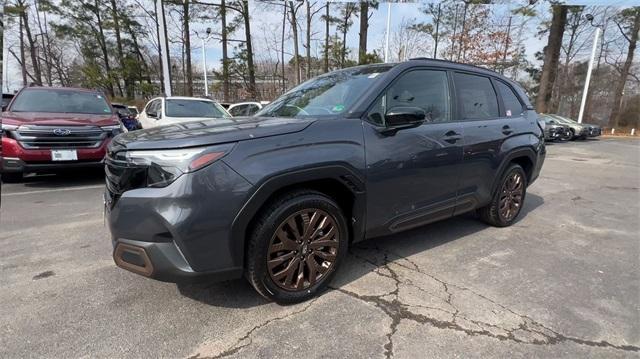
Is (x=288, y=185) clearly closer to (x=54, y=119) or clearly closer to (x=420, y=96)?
(x=420, y=96)

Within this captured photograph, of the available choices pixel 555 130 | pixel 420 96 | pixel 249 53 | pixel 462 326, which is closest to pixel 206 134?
pixel 420 96

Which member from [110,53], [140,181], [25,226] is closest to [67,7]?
[110,53]

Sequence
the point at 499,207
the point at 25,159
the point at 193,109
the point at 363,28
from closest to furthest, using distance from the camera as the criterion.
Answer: the point at 499,207 → the point at 25,159 → the point at 193,109 → the point at 363,28

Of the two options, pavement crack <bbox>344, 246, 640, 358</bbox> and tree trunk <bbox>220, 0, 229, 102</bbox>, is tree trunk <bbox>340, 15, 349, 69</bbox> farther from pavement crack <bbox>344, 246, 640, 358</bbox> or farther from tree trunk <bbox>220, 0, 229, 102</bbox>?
pavement crack <bbox>344, 246, 640, 358</bbox>

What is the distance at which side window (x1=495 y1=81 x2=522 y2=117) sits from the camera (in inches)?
168

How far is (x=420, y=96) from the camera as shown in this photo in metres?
3.32

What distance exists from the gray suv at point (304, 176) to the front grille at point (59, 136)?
3.93m

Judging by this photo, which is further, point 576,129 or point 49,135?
point 576,129

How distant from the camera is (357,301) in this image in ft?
8.91

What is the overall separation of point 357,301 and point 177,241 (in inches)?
53.3

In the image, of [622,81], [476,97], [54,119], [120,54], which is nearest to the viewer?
[476,97]

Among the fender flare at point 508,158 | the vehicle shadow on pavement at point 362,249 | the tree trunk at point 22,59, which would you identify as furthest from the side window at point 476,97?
the tree trunk at point 22,59

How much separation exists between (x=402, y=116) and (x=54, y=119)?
5.73 metres

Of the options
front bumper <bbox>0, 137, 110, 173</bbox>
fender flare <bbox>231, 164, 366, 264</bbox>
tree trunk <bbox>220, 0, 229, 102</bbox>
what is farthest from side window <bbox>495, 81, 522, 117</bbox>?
tree trunk <bbox>220, 0, 229, 102</bbox>
